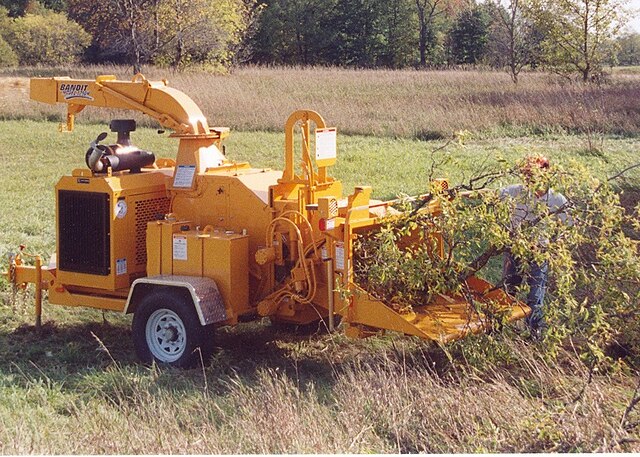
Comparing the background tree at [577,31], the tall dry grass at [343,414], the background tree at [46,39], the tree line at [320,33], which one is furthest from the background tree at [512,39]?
the tall dry grass at [343,414]

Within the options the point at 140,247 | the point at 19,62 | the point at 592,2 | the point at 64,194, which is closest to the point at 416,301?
the point at 140,247

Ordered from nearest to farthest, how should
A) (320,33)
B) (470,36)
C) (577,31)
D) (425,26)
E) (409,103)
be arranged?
(409,103) < (577,31) < (320,33) < (425,26) < (470,36)

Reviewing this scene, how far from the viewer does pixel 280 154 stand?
1983cm

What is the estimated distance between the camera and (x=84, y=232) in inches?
347

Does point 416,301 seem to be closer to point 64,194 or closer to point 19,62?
point 64,194

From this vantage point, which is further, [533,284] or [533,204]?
[533,284]

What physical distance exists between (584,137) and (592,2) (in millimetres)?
13183

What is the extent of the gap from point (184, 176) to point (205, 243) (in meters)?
0.88

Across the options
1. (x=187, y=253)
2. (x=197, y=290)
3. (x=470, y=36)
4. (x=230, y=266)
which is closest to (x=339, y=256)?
(x=230, y=266)

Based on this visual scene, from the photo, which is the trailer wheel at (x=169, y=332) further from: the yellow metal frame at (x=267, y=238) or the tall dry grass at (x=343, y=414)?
the tall dry grass at (x=343, y=414)

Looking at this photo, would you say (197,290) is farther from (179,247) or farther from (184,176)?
(184,176)

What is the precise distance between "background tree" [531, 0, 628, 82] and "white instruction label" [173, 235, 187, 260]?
82.3 ft

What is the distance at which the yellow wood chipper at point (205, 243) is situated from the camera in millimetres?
7723

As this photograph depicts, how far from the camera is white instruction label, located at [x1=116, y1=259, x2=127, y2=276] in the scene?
8.70 m
